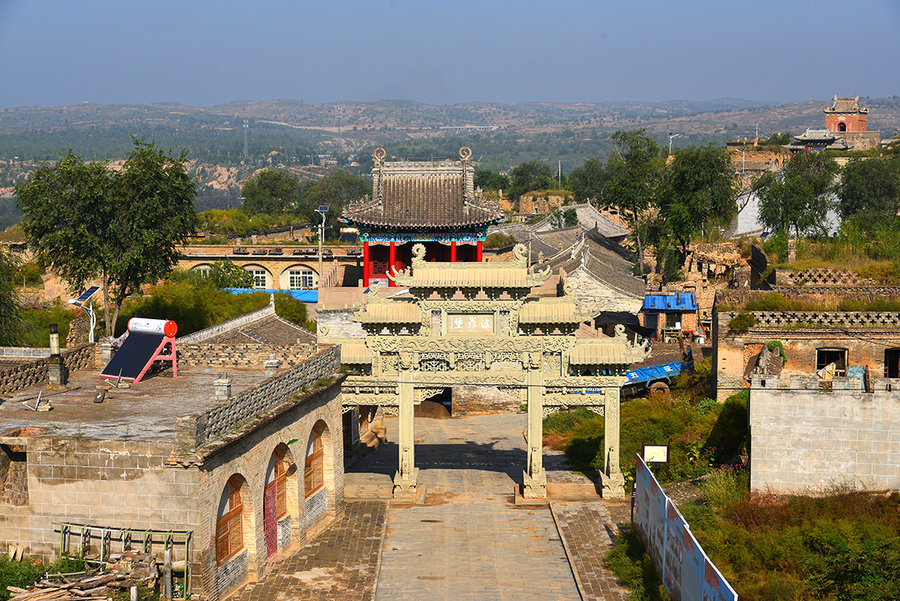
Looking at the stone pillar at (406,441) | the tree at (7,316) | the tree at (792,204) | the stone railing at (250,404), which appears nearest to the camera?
the stone railing at (250,404)

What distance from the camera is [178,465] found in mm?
16469

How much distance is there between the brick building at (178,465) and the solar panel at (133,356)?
0.37 meters

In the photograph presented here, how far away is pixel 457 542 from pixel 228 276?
31794 millimetres

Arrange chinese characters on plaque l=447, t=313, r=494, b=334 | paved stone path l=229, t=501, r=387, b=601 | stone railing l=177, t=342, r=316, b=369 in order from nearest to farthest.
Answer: paved stone path l=229, t=501, r=387, b=601 < stone railing l=177, t=342, r=316, b=369 < chinese characters on plaque l=447, t=313, r=494, b=334

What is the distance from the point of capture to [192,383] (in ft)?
72.9

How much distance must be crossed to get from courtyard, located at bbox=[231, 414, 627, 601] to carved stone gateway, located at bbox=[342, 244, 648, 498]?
967mm

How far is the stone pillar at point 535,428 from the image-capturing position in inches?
960

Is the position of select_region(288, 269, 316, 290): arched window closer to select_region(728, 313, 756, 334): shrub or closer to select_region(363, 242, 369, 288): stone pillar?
select_region(363, 242, 369, 288): stone pillar

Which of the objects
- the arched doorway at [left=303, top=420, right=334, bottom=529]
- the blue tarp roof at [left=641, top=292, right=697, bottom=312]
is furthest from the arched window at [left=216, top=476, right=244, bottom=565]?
the blue tarp roof at [left=641, top=292, right=697, bottom=312]

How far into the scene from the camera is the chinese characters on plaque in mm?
24625

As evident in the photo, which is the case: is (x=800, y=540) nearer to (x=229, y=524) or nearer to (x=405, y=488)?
(x=405, y=488)

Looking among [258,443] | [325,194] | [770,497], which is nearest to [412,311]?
[258,443]

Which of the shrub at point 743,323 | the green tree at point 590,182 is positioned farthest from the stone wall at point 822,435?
the green tree at point 590,182

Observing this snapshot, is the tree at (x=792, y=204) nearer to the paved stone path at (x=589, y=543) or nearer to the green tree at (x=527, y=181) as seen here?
the paved stone path at (x=589, y=543)
